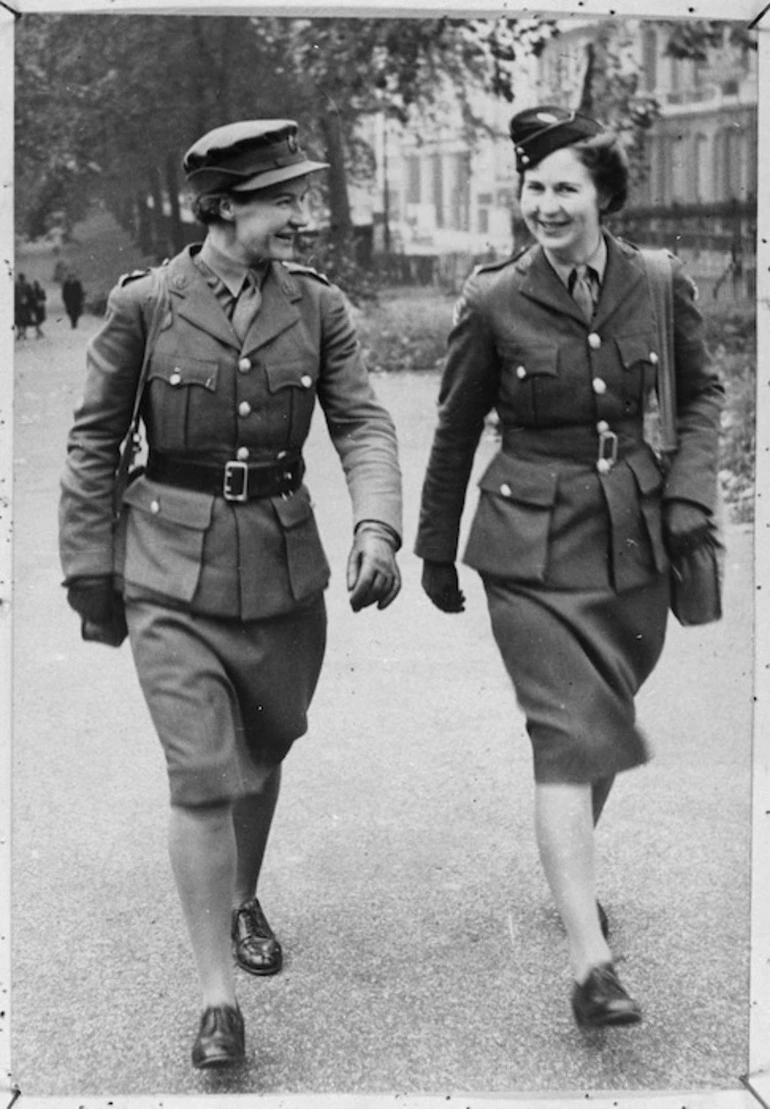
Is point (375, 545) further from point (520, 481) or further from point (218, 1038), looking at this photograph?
point (218, 1038)

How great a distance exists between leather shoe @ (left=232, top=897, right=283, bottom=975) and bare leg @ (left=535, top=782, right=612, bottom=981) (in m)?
0.73

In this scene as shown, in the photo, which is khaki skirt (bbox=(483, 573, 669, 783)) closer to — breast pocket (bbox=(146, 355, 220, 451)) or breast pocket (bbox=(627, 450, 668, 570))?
breast pocket (bbox=(627, 450, 668, 570))

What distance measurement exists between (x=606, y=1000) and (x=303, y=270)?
6.30 feet

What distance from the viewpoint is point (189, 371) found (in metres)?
3.50

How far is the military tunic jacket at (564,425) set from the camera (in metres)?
3.61

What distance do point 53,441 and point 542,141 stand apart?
1.41 metres

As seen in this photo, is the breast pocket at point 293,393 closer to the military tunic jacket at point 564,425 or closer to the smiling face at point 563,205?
the military tunic jacket at point 564,425

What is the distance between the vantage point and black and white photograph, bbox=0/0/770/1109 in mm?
3564

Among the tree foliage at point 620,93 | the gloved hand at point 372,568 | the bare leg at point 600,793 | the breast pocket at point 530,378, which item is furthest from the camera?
the bare leg at point 600,793

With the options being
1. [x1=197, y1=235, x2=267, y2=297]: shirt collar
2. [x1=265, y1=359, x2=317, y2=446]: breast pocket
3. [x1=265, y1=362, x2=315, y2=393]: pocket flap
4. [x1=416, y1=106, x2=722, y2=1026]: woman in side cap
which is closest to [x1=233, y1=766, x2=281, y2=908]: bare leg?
[x1=416, y1=106, x2=722, y2=1026]: woman in side cap

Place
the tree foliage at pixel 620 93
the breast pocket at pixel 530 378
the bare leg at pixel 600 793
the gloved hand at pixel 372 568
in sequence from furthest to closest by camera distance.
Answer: the bare leg at pixel 600 793 → the tree foliage at pixel 620 93 → the breast pocket at pixel 530 378 → the gloved hand at pixel 372 568

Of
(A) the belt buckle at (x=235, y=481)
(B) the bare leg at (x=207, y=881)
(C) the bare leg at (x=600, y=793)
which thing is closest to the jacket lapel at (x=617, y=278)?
(A) the belt buckle at (x=235, y=481)

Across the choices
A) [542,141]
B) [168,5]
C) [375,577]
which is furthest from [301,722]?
[168,5]

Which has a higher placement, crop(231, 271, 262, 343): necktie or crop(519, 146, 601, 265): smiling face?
crop(519, 146, 601, 265): smiling face
